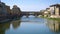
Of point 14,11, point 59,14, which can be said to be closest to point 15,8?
point 14,11

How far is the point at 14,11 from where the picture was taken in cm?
11356

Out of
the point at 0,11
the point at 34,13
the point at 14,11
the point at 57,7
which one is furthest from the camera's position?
the point at 34,13

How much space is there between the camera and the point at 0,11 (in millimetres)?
64688

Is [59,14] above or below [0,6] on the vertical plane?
below

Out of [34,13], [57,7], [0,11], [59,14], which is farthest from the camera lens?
[34,13]

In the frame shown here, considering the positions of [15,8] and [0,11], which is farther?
[15,8]

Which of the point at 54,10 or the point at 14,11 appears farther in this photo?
the point at 14,11

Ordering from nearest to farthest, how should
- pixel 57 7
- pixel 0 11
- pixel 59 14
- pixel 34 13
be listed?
pixel 0 11, pixel 59 14, pixel 57 7, pixel 34 13

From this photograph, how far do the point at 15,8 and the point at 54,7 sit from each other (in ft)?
130

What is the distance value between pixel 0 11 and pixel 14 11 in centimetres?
4891

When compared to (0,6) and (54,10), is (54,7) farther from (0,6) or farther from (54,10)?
(0,6)

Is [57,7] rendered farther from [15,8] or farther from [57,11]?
[15,8]

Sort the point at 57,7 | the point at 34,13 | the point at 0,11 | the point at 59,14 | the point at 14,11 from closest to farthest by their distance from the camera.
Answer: the point at 0,11 < the point at 59,14 < the point at 57,7 < the point at 14,11 < the point at 34,13

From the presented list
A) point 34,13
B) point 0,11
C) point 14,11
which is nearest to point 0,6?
point 0,11
